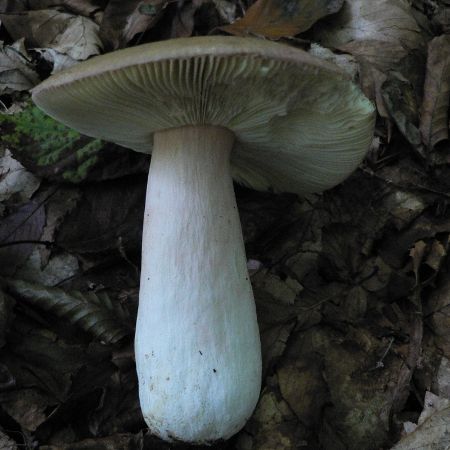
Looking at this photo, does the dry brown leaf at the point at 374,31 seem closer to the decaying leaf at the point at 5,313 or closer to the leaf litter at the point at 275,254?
the leaf litter at the point at 275,254

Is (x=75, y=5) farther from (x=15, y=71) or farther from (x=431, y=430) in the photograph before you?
(x=431, y=430)

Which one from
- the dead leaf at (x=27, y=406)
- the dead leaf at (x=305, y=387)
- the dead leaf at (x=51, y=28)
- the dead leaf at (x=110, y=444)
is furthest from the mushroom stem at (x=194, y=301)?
the dead leaf at (x=51, y=28)

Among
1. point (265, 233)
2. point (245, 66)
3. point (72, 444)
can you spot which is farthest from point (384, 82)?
point (72, 444)

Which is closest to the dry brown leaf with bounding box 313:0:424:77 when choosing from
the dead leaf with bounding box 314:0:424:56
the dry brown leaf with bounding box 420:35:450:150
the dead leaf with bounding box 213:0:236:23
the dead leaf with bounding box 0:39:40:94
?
the dead leaf with bounding box 314:0:424:56

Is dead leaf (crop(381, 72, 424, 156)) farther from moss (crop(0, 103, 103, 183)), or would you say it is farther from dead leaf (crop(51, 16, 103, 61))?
dead leaf (crop(51, 16, 103, 61))

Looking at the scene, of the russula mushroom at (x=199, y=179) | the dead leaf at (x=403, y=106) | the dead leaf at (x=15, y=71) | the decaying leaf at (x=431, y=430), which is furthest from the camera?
the dead leaf at (x=15, y=71)

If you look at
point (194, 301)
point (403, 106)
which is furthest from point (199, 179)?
point (403, 106)
